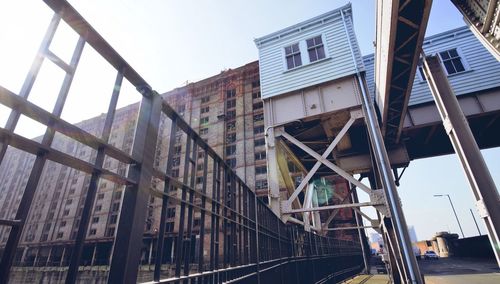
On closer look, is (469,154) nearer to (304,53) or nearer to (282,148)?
(282,148)

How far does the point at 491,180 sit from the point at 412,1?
400 centimetres

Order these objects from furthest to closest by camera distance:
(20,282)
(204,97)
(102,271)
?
1. (204,97)
2. (20,282)
3. (102,271)

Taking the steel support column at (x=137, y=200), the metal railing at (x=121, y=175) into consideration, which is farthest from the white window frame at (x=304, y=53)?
the steel support column at (x=137, y=200)

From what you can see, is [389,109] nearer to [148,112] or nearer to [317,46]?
[317,46]

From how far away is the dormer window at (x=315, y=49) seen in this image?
31.6ft

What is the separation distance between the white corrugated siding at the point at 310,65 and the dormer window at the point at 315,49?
0.23 meters

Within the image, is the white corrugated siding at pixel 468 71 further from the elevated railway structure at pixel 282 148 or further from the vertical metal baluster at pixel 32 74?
the vertical metal baluster at pixel 32 74

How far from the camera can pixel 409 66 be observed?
6.44m

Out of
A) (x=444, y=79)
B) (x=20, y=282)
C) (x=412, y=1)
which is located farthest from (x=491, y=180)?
(x=20, y=282)

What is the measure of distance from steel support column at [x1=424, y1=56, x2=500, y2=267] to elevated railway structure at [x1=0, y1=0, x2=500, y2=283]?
24mm

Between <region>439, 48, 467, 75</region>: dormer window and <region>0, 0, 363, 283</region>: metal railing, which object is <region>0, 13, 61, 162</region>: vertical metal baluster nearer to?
<region>0, 0, 363, 283</region>: metal railing

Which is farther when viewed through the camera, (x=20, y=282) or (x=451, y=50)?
(x=20, y=282)

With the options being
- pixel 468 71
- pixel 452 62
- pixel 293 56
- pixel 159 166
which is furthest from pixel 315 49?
pixel 159 166

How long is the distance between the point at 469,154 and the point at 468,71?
8373mm
